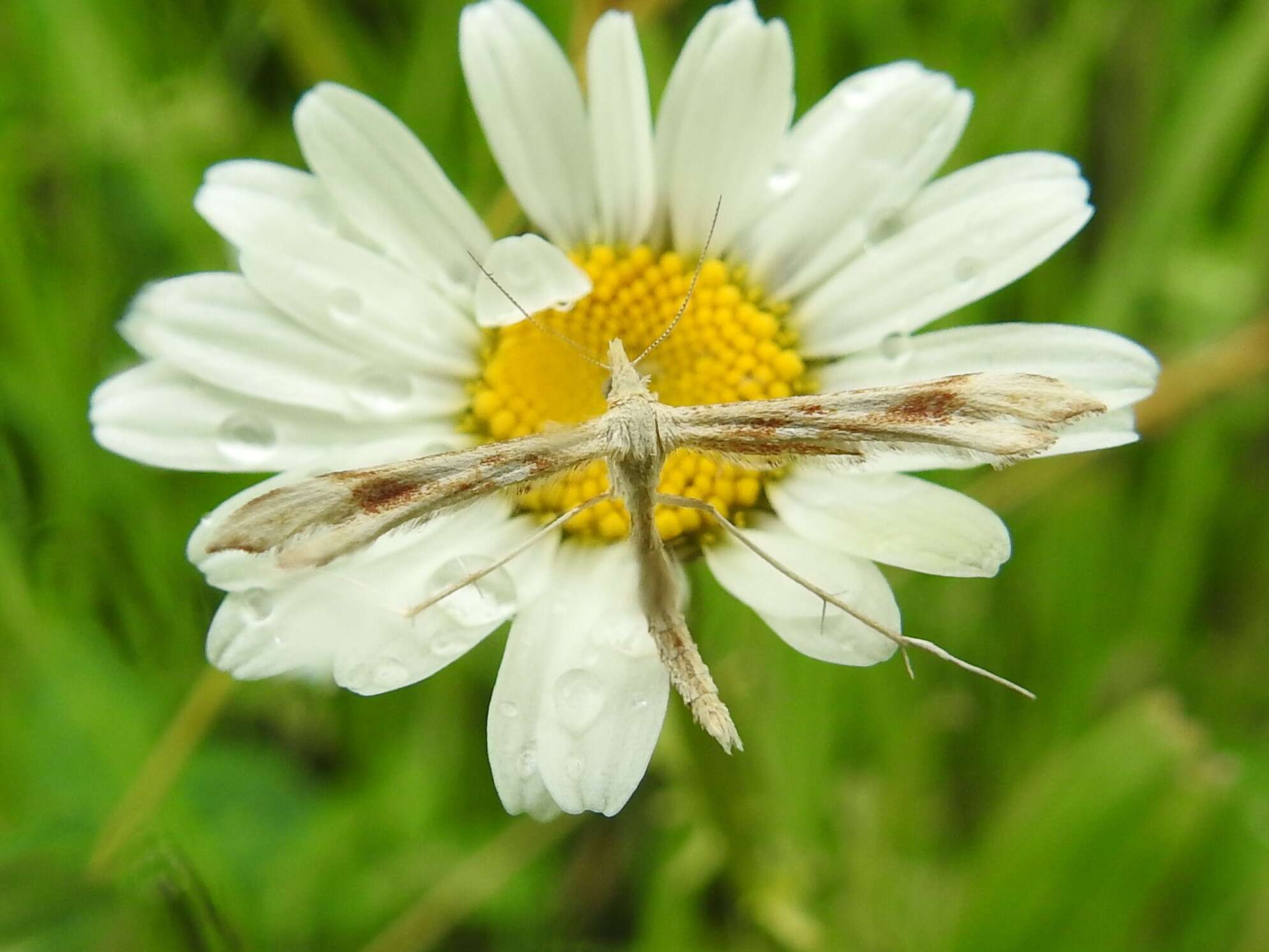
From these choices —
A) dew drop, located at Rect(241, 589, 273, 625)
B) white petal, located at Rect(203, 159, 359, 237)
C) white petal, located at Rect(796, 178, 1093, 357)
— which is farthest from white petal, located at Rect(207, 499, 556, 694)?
white petal, located at Rect(796, 178, 1093, 357)

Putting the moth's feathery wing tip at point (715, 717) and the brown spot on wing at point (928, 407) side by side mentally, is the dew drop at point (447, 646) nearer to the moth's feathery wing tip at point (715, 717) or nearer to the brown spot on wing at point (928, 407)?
the moth's feathery wing tip at point (715, 717)

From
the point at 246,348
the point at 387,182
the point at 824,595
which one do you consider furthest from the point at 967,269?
the point at 246,348

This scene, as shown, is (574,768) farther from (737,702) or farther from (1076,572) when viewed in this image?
(1076,572)

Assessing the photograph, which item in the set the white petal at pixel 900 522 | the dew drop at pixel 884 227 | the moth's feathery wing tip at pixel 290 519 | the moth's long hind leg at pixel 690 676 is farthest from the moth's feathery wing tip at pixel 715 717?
the dew drop at pixel 884 227

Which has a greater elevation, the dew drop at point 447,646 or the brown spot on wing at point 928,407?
the brown spot on wing at point 928,407

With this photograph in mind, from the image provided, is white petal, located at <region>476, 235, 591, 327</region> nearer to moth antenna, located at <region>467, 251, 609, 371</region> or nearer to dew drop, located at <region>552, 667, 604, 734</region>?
moth antenna, located at <region>467, 251, 609, 371</region>

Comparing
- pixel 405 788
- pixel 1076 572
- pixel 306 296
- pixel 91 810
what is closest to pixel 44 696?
pixel 91 810
